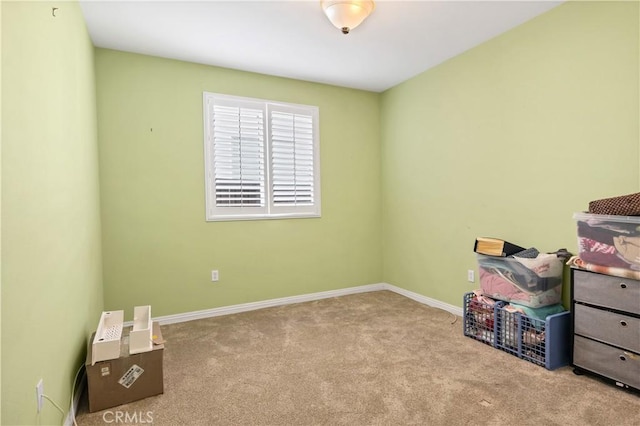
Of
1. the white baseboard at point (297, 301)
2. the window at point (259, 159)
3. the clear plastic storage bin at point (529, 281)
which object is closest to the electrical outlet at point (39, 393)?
the white baseboard at point (297, 301)

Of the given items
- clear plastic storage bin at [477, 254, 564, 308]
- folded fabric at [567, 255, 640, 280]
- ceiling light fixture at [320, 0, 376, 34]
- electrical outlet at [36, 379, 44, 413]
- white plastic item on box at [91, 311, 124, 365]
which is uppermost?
ceiling light fixture at [320, 0, 376, 34]

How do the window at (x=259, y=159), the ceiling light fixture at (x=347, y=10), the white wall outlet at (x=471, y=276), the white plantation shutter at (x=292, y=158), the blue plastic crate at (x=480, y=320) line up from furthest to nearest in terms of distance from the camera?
the white plantation shutter at (x=292, y=158), the window at (x=259, y=159), the white wall outlet at (x=471, y=276), the blue plastic crate at (x=480, y=320), the ceiling light fixture at (x=347, y=10)

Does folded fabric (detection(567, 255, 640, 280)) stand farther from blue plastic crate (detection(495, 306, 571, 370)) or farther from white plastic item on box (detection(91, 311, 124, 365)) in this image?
white plastic item on box (detection(91, 311, 124, 365))

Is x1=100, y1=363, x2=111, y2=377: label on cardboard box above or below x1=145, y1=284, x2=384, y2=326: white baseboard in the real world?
above

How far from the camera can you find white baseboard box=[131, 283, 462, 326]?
3.54 meters

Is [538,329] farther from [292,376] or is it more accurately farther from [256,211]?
[256,211]

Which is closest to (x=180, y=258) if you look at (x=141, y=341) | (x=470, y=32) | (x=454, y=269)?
(x=141, y=341)

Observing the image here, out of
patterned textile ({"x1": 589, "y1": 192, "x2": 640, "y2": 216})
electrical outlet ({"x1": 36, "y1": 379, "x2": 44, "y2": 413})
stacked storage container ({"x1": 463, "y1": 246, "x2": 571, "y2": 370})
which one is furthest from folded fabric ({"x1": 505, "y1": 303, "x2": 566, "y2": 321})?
electrical outlet ({"x1": 36, "y1": 379, "x2": 44, "y2": 413})

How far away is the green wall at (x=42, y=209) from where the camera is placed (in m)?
1.21

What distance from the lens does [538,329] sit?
2469 mm

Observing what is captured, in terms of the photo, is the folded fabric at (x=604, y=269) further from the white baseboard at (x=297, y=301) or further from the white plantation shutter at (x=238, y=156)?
the white plantation shutter at (x=238, y=156)

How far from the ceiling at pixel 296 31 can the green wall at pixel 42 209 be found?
1.82 ft

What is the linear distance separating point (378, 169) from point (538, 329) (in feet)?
8.85

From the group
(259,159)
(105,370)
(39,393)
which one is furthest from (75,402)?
(259,159)
